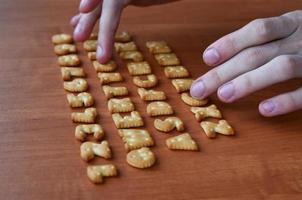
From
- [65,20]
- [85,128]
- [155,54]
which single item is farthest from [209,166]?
[65,20]

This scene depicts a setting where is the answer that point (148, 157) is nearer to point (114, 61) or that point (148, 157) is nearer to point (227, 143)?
point (227, 143)

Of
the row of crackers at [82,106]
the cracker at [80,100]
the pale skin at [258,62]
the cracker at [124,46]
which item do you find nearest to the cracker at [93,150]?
the row of crackers at [82,106]

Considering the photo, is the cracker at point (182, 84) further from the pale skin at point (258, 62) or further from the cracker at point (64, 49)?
the cracker at point (64, 49)

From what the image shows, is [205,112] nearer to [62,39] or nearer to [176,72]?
[176,72]

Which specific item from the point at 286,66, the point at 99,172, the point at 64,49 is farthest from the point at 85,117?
the point at 286,66

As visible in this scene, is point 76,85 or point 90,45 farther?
point 90,45

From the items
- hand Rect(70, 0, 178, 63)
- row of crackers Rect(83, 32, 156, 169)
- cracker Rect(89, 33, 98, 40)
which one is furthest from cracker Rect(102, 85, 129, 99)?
cracker Rect(89, 33, 98, 40)

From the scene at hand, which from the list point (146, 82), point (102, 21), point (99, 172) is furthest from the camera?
point (102, 21)
